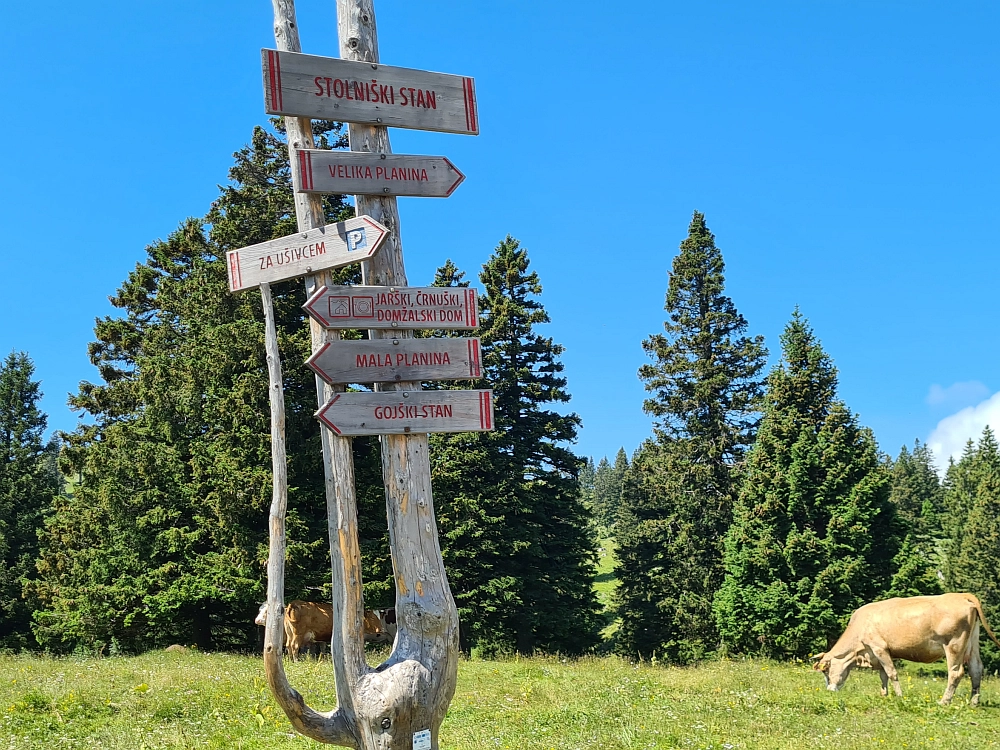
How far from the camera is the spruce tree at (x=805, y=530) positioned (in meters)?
29.6

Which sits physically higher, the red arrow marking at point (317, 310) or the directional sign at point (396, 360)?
the red arrow marking at point (317, 310)

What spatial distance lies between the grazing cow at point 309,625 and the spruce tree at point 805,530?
14.9 m

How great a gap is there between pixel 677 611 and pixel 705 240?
16779mm

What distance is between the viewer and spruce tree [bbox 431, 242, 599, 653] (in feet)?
93.7

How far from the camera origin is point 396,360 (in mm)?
7230

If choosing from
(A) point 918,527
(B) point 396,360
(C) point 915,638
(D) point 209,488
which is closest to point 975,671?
(C) point 915,638

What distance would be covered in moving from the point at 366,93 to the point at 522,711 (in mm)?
9978

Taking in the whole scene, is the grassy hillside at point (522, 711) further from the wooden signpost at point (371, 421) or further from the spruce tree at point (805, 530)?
the spruce tree at point (805, 530)

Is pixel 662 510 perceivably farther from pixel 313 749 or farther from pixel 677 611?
pixel 313 749

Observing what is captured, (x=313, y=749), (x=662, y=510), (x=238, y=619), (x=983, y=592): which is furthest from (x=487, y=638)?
(x=983, y=592)

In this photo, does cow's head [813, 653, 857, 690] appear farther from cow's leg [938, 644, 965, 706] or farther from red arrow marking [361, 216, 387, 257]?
red arrow marking [361, 216, 387, 257]

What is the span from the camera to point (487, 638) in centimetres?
2839

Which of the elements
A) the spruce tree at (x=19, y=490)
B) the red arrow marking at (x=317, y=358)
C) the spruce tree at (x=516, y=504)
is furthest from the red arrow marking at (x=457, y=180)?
A: the spruce tree at (x=19, y=490)

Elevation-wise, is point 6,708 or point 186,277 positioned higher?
point 186,277
